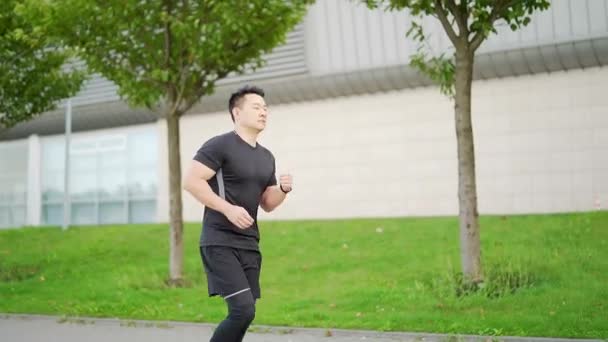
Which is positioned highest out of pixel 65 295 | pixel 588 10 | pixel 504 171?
pixel 588 10

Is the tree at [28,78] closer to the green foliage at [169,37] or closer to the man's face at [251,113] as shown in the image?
the green foliage at [169,37]

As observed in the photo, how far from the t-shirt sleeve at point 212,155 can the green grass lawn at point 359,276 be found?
4.36 metres

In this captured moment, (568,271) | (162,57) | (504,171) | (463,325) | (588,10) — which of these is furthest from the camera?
(504,171)

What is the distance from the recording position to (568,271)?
11.7 meters

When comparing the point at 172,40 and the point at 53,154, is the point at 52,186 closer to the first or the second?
the point at 53,154

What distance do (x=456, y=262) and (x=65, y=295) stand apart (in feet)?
21.9

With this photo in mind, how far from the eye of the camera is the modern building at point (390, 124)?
20.6m

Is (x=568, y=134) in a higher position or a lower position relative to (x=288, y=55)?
lower

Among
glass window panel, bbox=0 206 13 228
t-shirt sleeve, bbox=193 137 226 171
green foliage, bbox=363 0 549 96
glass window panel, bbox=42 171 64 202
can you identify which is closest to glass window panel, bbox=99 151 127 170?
glass window panel, bbox=42 171 64 202

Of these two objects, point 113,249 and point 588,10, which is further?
point 588,10

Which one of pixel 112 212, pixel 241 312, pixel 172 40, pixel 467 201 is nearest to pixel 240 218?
pixel 241 312

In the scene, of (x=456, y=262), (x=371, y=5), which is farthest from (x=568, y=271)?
(x=371, y=5)

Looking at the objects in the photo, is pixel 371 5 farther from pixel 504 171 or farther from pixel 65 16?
pixel 504 171

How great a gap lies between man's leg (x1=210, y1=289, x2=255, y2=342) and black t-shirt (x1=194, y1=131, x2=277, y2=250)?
0.33 meters
